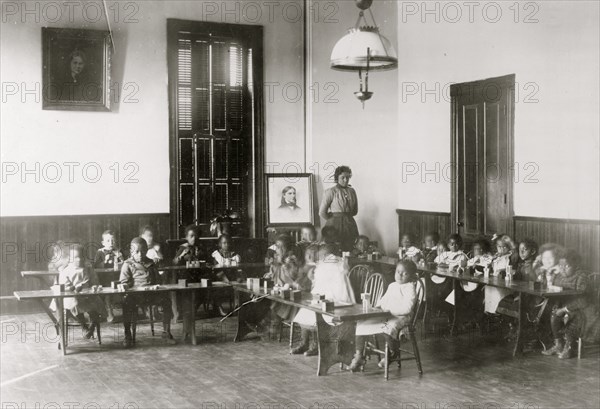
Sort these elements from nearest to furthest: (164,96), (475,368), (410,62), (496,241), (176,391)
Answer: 1. (176,391)
2. (475,368)
3. (496,241)
4. (164,96)
5. (410,62)

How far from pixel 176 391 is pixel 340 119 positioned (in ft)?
22.8

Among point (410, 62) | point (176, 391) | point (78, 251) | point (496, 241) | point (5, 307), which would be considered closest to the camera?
point (176, 391)

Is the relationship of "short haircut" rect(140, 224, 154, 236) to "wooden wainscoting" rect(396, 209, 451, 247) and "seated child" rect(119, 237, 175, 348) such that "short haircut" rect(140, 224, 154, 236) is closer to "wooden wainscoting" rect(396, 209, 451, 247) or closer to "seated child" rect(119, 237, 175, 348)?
"seated child" rect(119, 237, 175, 348)

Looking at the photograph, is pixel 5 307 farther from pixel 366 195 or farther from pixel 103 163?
pixel 366 195

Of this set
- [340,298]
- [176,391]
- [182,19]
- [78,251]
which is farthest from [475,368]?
[182,19]

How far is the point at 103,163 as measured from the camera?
11.1m

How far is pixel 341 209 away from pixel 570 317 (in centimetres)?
451

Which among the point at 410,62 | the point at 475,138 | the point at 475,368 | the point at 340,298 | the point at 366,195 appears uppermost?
the point at 410,62

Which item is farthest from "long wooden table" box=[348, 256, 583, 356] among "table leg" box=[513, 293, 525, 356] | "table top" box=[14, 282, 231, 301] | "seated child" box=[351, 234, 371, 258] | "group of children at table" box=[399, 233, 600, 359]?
"table top" box=[14, 282, 231, 301]

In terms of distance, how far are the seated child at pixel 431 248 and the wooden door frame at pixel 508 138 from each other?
841mm

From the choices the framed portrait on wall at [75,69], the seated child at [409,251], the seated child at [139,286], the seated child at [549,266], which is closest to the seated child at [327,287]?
the seated child at [139,286]

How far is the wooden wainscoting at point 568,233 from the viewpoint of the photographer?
9.06 meters

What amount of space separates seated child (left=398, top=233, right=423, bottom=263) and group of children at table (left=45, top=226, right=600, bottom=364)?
0.18 ft

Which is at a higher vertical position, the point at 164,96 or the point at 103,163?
the point at 164,96
